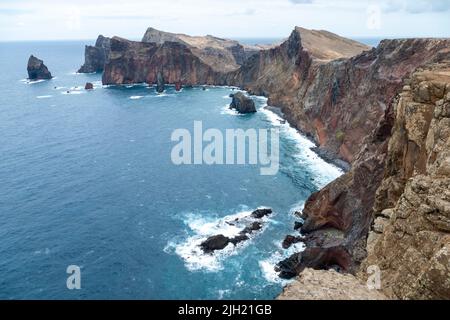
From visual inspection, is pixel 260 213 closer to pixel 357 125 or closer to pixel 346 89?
pixel 357 125

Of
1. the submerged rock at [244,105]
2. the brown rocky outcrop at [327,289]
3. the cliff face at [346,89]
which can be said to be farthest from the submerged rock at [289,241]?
the submerged rock at [244,105]

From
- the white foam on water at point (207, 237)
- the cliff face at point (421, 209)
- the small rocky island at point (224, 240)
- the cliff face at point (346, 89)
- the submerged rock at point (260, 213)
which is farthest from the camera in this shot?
the cliff face at point (346, 89)

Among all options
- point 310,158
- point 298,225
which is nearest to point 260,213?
point 298,225

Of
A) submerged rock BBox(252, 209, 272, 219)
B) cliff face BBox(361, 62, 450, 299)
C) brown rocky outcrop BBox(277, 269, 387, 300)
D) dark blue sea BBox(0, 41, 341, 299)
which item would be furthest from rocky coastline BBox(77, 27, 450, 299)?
submerged rock BBox(252, 209, 272, 219)

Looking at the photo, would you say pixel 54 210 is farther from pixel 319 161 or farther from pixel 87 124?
pixel 87 124

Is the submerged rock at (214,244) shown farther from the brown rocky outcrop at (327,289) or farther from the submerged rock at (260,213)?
the brown rocky outcrop at (327,289)

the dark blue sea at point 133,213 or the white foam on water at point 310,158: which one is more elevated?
the white foam on water at point 310,158

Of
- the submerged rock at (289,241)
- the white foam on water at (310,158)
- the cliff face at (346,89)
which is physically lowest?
the submerged rock at (289,241)
